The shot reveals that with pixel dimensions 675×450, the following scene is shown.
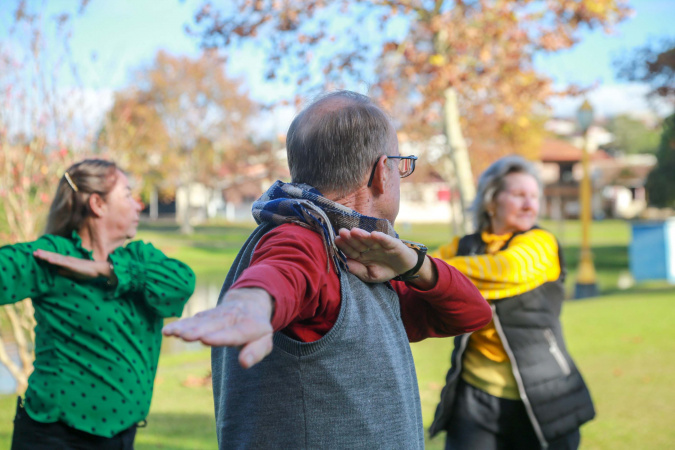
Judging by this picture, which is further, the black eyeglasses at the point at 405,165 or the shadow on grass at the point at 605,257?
the shadow on grass at the point at 605,257

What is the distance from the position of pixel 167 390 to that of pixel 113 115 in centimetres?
450

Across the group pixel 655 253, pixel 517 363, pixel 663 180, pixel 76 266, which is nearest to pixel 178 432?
pixel 76 266

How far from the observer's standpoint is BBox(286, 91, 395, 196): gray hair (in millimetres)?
1696

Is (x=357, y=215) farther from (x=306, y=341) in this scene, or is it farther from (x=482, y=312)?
(x=482, y=312)

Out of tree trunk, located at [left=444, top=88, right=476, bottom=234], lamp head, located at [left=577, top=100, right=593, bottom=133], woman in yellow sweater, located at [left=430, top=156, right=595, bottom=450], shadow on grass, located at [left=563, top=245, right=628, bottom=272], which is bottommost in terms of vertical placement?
shadow on grass, located at [left=563, top=245, right=628, bottom=272]

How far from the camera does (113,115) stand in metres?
9.83

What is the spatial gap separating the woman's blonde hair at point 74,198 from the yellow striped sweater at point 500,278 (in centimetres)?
168

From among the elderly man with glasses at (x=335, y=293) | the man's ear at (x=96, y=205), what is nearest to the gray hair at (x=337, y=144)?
the elderly man with glasses at (x=335, y=293)

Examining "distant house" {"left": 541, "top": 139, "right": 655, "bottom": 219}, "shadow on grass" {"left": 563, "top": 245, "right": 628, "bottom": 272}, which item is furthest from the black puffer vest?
"distant house" {"left": 541, "top": 139, "right": 655, "bottom": 219}

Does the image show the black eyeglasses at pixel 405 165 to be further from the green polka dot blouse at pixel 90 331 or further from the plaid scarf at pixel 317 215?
the green polka dot blouse at pixel 90 331

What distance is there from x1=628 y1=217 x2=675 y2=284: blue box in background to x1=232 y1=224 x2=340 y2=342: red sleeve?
20.2 metres

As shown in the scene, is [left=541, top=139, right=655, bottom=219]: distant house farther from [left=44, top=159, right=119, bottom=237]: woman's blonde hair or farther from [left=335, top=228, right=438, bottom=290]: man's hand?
[left=335, top=228, right=438, bottom=290]: man's hand

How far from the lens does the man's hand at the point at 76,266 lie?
2736 mm

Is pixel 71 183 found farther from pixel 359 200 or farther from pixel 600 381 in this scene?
pixel 600 381
